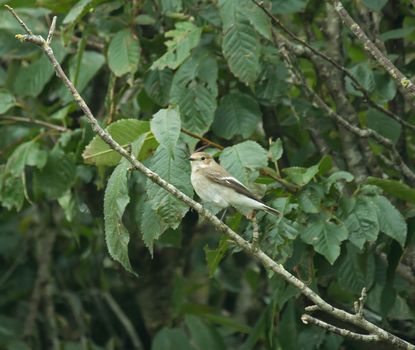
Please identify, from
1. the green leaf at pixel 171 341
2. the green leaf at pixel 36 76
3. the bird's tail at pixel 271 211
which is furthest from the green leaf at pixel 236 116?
the green leaf at pixel 171 341

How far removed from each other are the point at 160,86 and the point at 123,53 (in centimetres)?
26

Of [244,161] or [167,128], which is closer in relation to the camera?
[167,128]

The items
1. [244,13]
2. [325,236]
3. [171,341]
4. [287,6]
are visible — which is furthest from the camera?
[171,341]

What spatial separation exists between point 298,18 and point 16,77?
67.1 inches

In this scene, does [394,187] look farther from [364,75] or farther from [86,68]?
[86,68]

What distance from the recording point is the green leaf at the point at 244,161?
4.14 m

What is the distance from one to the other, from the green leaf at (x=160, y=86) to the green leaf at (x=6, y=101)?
795 mm

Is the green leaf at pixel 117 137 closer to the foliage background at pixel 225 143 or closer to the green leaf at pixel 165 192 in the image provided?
the foliage background at pixel 225 143

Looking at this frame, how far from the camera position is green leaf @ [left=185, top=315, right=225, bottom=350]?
6.07 m

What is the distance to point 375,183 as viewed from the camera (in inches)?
174

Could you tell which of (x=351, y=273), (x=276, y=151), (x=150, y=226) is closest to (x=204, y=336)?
(x=351, y=273)

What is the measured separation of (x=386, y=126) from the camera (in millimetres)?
4996

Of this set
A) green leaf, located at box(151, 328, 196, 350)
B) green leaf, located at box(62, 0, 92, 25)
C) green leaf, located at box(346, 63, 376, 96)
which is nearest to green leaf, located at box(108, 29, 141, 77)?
green leaf, located at box(62, 0, 92, 25)

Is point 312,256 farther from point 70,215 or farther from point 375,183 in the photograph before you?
point 70,215
